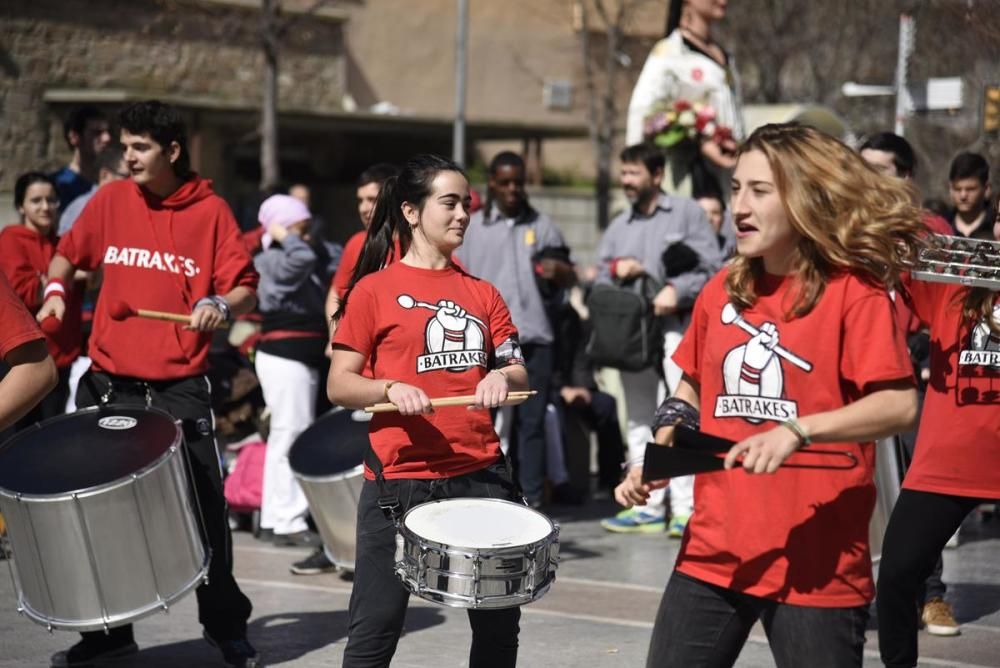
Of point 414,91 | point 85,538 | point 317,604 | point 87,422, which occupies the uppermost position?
point 414,91

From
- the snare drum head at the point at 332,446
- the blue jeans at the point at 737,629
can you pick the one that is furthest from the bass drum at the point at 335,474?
the blue jeans at the point at 737,629

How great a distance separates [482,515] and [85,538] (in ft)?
5.29

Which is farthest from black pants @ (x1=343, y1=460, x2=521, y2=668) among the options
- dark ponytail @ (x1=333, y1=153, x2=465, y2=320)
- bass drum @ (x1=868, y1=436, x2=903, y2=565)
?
bass drum @ (x1=868, y1=436, x2=903, y2=565)

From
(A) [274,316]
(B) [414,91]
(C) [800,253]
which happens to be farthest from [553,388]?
(B) [414,91]

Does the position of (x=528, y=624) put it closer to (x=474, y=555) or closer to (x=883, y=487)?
(x=883, y=487)

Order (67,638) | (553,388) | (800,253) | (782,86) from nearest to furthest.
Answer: (800,253) < (67,638) < (553,388) < (782,86)

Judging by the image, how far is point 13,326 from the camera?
3.67 meters

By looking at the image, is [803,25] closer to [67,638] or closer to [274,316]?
[274,316]

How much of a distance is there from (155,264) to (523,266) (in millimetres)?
3538

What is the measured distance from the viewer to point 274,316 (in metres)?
8.55

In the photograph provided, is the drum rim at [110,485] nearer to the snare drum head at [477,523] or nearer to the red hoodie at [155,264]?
the red hoodie at [155,264]

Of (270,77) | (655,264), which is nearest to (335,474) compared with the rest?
(655,264)

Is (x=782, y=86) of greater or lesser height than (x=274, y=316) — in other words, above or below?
above

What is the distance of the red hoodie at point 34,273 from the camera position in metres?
7.96
